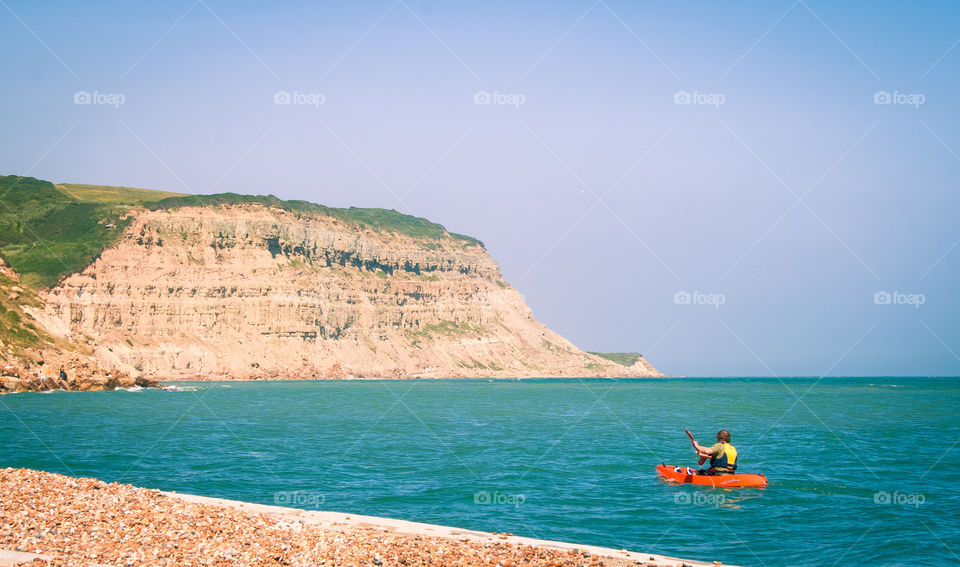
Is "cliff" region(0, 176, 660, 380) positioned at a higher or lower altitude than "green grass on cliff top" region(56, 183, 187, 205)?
lower

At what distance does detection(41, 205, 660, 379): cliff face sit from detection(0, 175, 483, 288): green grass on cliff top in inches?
110

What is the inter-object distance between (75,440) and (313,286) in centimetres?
10165

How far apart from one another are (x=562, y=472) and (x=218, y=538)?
1411 cm

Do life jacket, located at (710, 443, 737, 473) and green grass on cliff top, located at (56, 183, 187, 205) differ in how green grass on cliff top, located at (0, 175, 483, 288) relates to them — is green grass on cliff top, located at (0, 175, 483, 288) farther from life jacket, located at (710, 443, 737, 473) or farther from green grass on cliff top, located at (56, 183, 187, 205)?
life jacket, located at (710, 443, 737, 473)

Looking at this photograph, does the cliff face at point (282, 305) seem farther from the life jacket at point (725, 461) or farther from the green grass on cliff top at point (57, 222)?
the life jacket at point (725, 461)

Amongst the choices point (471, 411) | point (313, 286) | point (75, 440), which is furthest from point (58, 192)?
point (75, 440)

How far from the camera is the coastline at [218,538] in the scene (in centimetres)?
1167

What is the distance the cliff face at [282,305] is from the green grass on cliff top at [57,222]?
279cm

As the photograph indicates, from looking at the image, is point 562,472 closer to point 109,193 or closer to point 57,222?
point 57,222

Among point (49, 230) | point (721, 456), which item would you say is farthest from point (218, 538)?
point (49, 230)

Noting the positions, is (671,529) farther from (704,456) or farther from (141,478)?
(141,478)

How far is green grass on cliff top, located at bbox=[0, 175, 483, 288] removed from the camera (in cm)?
10656

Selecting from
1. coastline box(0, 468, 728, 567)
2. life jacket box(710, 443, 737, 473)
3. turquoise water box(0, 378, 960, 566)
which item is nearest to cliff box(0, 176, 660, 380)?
turquoise water box(0, 378, 960, 566)

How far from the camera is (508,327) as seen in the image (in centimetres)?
17900
